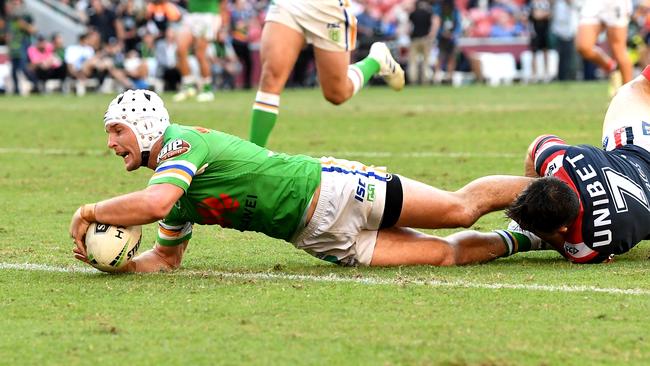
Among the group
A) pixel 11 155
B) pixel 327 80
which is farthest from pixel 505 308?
pixel 11 155

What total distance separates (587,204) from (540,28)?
25642mm

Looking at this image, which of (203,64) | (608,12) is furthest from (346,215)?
(203,64)

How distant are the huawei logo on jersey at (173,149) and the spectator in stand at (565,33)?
26.5 m

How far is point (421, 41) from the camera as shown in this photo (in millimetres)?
31234

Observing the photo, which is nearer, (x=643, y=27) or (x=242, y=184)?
(x=242, y=184)

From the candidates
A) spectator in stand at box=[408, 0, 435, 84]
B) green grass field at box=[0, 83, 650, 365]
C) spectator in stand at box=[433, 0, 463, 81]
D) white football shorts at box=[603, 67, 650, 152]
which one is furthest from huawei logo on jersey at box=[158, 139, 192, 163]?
spectator in stand at box=[433, 0, 463, 81]

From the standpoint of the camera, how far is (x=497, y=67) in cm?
3272

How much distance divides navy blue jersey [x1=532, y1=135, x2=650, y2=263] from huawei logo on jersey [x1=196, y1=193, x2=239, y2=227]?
1629 millimetres

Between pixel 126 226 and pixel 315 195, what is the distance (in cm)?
94

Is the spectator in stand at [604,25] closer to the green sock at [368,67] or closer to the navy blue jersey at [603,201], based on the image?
the green sock at [368,67]

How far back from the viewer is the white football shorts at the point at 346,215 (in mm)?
6156

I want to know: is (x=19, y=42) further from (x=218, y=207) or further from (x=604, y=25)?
(x=218, y=207)

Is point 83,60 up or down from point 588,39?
down

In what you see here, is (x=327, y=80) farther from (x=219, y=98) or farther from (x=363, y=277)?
(x=219, y=98)
